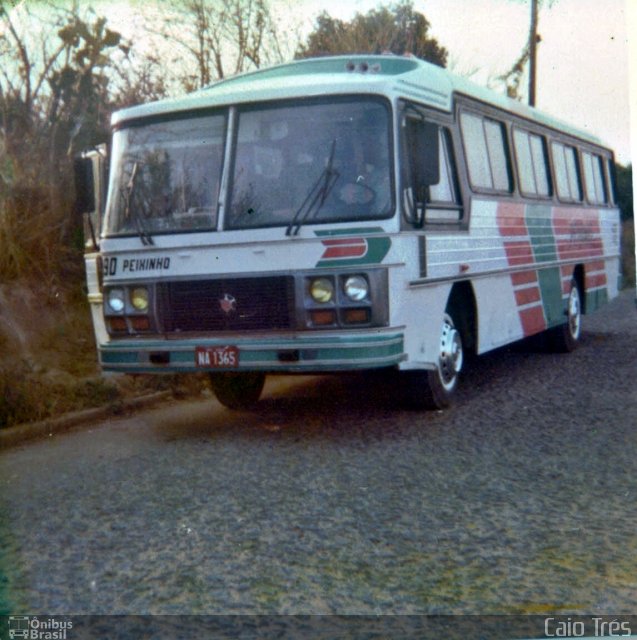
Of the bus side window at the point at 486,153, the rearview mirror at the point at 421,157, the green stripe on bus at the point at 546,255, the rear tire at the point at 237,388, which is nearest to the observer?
the rearview mirror at the point at 421,157

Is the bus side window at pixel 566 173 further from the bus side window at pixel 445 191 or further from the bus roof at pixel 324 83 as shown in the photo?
the bus roof at pixel 324 83

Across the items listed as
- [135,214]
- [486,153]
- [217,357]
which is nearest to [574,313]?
[486,153]

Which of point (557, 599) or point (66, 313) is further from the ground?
point (66, 313)

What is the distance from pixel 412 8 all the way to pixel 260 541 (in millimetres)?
3801

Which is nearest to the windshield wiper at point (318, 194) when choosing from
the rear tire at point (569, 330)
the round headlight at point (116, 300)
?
the round headlight at point (116, 300)

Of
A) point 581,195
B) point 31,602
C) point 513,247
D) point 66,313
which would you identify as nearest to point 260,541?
point 31,602

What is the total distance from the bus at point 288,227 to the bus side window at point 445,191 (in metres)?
0.02

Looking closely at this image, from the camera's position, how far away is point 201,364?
25.0 ft

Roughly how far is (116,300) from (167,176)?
1007 mm

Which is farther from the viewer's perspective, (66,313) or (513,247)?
(513,247)

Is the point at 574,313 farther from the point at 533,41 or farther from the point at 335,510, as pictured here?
the point at 335,510

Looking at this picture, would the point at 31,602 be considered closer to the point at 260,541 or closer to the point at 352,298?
the point at 260,541

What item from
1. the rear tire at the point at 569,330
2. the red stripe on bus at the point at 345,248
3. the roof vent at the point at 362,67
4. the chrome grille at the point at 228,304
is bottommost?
the rear tire at the point at 569,330

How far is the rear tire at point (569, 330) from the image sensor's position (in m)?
12.1
